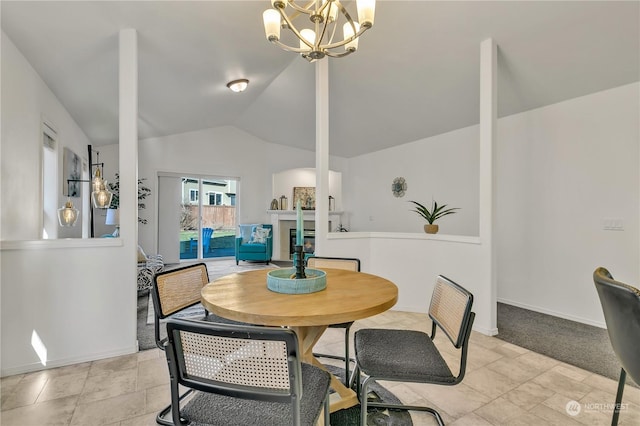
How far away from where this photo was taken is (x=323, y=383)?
3.68 ft

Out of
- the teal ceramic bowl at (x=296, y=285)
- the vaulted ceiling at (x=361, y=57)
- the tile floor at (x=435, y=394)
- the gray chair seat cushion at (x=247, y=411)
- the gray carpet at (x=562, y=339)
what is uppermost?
the vaulted ceiling at (x=361, y=57)

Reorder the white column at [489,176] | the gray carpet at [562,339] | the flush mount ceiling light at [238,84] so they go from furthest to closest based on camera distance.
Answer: the flush mount ceiling light at [238,84] → the white column at [489,176] → the gray carpet at [562,339]

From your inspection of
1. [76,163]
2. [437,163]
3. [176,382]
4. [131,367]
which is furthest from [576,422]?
[76,163]

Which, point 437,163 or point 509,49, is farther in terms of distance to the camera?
point 437,163

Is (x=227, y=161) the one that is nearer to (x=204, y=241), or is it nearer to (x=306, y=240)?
(x=204, y=241)

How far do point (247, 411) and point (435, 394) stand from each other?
4.53 ft

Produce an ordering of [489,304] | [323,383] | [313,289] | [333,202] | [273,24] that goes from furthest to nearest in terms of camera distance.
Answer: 1. [333,202]
2. [489,304]
3. [273,24]
4. [313,289]
5. [323,383]

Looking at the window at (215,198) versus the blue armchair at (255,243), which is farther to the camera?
the window at (215,198)

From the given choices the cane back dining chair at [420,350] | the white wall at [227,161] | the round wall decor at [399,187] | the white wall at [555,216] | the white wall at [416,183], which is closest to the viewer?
the cane back dining chair at [420,350]

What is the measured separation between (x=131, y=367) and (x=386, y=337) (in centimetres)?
185

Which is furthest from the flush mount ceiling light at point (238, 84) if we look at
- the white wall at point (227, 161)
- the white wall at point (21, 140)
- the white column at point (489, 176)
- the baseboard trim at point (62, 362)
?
the baseboard trim at point (62, 362)

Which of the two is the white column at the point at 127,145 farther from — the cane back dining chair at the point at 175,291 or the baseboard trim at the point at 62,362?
the cane back dining chair at the point at 175,291

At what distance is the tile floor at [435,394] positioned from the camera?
164cm

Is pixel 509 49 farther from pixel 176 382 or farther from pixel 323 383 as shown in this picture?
pixel 176 382
